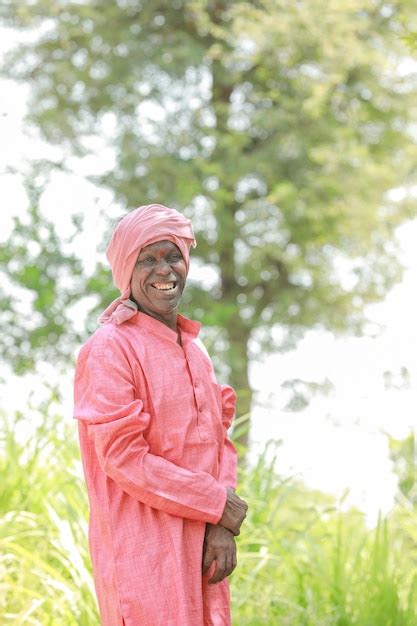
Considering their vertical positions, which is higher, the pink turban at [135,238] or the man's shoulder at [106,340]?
the pink turban at [135,238]

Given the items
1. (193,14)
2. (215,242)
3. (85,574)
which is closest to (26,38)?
(193,14)

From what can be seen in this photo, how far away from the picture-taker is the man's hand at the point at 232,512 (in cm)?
239

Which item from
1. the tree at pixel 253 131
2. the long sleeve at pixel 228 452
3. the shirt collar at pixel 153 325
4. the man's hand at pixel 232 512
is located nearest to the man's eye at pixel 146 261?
the shirt collar at pixel 153 325

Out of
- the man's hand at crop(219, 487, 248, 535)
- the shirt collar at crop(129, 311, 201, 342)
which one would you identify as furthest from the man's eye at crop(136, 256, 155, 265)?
the man's hand at crop(219, 487, 248, 535)

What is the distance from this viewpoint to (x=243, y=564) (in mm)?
4188

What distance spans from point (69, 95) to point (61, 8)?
0.97m

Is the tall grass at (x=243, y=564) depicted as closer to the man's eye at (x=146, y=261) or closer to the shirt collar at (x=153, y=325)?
the shirt collar at (x=153, y=325)

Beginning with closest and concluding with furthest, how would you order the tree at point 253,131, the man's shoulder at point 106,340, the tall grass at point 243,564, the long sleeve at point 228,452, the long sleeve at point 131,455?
the long sleeve at point 131,455 → the man's shoulder at point 106,340 → the long sleeve at point 228,452 → the tall grass at point 243,564 → the tree at point 253,131

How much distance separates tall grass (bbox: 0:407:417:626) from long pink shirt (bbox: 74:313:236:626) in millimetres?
1139

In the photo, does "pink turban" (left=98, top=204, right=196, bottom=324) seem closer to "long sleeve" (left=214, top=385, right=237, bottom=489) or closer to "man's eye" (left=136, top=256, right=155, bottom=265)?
"man's eye" (left=136, top=256, right=155, bottom=265)

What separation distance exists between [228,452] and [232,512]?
244mm

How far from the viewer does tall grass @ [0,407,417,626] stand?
367cm

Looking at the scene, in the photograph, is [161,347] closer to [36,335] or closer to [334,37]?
[36,335]

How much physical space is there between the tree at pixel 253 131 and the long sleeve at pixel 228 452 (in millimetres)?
6747
